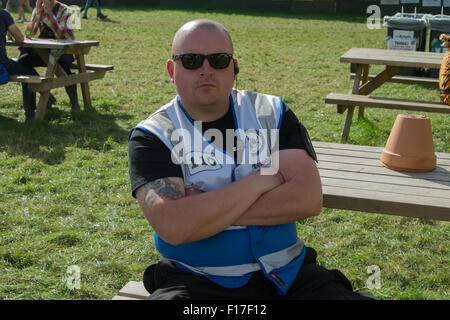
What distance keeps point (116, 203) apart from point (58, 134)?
213 cm

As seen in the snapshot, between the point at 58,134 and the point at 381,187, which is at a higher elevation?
the point at 381,187

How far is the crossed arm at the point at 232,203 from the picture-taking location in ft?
6.11

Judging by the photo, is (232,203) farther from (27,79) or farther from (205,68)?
(27,79)

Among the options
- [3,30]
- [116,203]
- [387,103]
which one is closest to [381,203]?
[116,203]

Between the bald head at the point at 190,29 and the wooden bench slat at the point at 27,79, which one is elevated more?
the bald head at the point at 190,29

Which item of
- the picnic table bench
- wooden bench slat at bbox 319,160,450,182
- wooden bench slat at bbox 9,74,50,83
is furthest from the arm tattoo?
wooden bench slat at bbox 9,74,50,83

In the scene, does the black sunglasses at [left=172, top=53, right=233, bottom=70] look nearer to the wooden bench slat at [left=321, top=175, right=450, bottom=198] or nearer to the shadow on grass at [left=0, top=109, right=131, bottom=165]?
the wooden bench slat at [left=321, top=175, right=450, bottom=198]

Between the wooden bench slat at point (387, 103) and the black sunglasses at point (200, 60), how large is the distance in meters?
3.60

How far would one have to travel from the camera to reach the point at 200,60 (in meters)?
2.04

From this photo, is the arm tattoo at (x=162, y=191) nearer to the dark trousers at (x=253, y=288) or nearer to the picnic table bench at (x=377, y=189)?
the dark trousers at (x=253, y=288)

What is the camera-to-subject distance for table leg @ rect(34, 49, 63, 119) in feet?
21.0

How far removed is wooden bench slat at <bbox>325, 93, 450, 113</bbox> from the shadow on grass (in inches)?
95.1

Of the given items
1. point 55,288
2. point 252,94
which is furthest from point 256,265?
point 55,288

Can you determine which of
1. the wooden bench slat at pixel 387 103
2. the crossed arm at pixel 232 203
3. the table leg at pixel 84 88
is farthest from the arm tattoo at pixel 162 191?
the table leg at pixel 84 88
